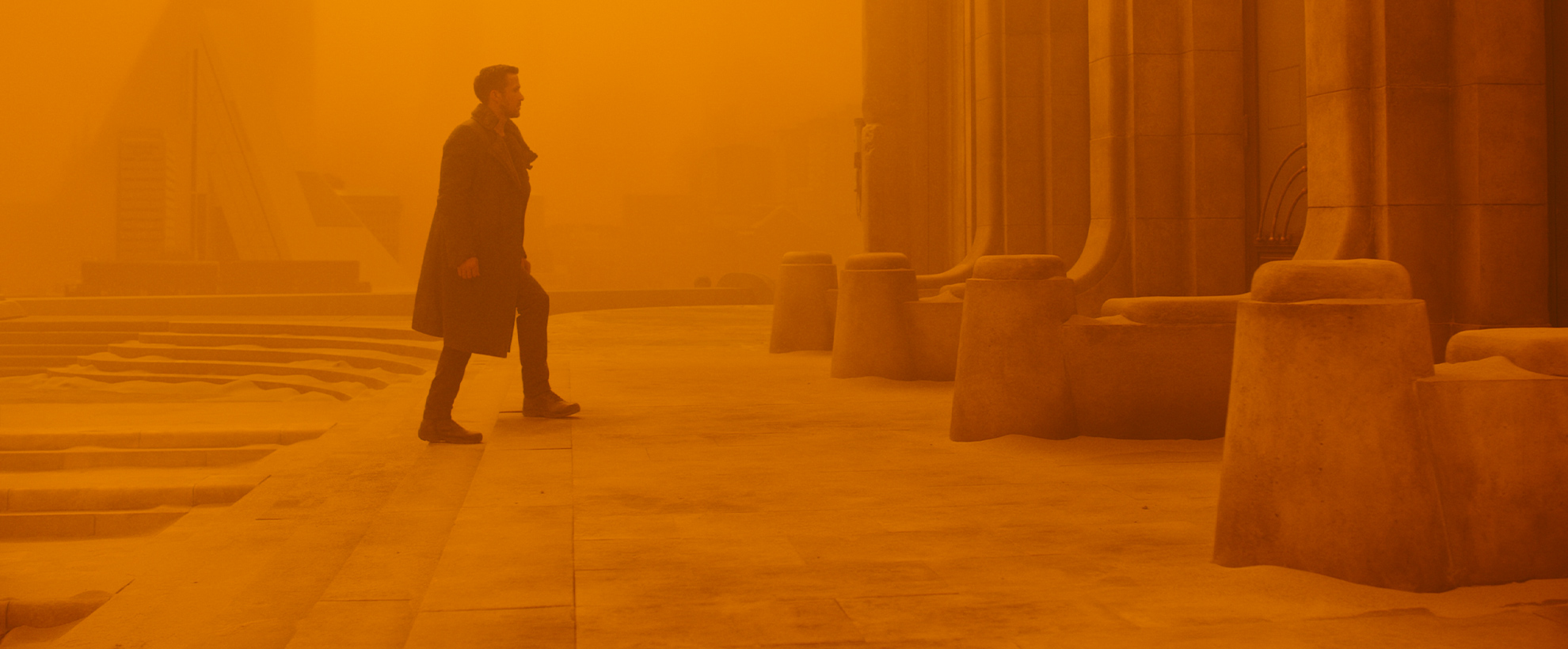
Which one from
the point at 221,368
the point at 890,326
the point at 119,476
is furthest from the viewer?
the point at 221,368

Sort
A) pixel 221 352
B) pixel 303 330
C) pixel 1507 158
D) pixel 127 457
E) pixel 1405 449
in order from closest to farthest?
pixel 1405 449, pixel 1507 158, pixel 127 457, pixel 221 352, pixel 303 330

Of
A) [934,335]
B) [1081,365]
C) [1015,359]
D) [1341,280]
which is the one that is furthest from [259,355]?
[1341,280]

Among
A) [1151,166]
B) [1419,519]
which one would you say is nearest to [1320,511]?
[1419,519]

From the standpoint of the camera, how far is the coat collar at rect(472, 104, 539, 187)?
247 inches

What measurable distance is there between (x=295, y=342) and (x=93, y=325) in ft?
14.4

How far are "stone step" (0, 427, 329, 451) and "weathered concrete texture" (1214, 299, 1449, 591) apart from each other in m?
7.79

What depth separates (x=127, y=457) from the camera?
30.7ft

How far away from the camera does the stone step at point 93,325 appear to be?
20.6 meters

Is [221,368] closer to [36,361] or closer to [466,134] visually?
[36,361]

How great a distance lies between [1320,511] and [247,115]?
205 feet

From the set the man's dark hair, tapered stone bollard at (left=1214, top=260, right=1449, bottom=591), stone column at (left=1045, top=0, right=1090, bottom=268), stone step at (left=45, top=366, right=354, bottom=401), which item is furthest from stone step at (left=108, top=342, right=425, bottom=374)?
tapered stone bollard at (left=1214, top=260, right=1449, bottom=591)

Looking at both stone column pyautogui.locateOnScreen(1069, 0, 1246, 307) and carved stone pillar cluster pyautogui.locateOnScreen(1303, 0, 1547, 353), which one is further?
stone column pyautogui.locateOnScreen(1069, 0, 1246, 307)

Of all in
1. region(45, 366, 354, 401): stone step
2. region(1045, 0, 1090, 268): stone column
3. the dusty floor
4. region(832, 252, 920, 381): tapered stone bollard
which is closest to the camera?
the dusty floor

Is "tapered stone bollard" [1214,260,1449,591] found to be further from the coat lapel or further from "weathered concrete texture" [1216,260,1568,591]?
the coat lapel
